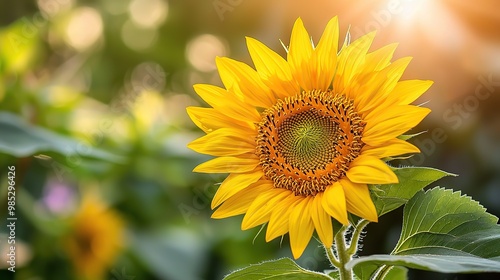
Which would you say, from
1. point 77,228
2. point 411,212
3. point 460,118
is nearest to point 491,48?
point 460,118

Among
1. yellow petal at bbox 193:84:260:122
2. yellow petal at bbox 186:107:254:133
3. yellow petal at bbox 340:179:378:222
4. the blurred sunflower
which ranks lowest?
the blurred sunflower

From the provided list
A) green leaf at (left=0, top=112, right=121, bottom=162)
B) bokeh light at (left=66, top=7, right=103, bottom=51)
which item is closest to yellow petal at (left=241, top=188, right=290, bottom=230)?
green leaf at (left=0, top=112, right=121, bottom=162)

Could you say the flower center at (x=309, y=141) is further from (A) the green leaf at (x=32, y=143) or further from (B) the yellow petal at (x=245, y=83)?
(A) the green leaf at (x=32, y=143)

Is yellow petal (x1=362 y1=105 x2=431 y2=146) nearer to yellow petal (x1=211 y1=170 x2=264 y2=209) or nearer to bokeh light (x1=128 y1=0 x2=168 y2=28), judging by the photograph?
yellow petal (x1=211 y1=170 x2=264 y2=209)

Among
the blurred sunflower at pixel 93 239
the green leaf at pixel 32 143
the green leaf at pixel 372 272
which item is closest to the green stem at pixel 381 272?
the green leaf at pixel 372 272

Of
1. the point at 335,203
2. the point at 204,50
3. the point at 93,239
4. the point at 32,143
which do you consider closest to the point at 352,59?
the point at 335,203
